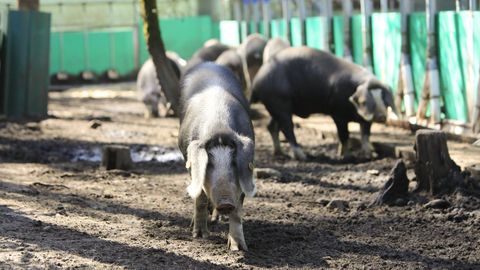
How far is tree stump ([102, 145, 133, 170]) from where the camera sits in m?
10.8

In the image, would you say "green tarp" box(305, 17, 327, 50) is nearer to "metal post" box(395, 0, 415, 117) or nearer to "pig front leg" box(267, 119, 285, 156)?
"metal post" box(395, 0, 415, 117)

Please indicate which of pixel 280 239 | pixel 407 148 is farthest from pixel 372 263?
pixel 407 148

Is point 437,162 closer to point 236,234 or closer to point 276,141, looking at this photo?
point 236,234

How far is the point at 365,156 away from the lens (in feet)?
38.7

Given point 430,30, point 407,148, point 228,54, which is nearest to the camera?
point 407,148

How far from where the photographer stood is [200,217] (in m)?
7.18

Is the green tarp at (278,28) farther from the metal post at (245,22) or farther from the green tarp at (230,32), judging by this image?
the green tarp at (230,32)

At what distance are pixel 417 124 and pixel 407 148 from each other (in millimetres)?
2227

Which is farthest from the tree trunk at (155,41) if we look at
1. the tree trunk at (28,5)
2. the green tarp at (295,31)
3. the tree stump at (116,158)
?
the green tarp at (295,31)

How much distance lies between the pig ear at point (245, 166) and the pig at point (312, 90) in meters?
5.11

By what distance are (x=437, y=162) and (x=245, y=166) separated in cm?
271

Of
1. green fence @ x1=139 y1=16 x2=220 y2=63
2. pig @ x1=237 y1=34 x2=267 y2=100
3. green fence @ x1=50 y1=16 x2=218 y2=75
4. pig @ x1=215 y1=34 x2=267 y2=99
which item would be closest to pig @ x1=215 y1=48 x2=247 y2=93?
pig @ x1=215 y1=34 x2=267 y2=99

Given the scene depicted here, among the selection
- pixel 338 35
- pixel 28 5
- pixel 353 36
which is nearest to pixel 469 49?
pixel 353 36

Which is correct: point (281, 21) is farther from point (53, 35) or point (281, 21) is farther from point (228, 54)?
point (53, 35)
